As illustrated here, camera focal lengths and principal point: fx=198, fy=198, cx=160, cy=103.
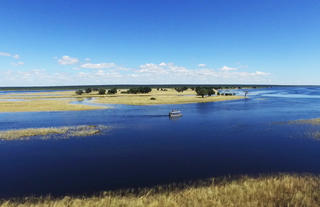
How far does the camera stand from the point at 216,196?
592 inches

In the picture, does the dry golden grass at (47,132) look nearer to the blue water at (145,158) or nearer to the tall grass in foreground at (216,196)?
the blue water at (145,158)

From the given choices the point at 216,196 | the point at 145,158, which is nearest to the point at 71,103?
the point at 145,158

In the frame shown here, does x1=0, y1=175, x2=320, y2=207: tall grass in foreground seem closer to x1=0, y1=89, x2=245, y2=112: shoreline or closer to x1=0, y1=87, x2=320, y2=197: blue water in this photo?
x1=0, y1=87, x2=320, y2=197: blue water

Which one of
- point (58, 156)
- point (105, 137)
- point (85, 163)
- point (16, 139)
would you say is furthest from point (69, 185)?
point (16, 139)

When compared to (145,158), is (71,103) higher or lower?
higher

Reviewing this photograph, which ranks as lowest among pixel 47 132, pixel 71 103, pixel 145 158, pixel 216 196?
pixel 145 158

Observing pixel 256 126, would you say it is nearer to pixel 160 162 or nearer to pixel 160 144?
pixel 160 144

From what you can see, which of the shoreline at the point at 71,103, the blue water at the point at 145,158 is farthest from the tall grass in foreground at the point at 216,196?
the shoreline at the point at 71,103

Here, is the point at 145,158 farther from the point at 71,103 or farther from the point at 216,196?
the point at 71,103

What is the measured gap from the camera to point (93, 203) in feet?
48.8

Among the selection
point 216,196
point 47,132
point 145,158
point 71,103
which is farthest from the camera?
point 71,103

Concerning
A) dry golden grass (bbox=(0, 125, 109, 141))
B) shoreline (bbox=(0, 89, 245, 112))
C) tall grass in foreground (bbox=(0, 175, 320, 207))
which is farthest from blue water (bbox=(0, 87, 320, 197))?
shoreline (bbox=(0, 89, 245, 112))

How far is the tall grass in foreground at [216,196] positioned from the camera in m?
14.0

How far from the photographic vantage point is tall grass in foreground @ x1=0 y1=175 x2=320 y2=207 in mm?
14047
